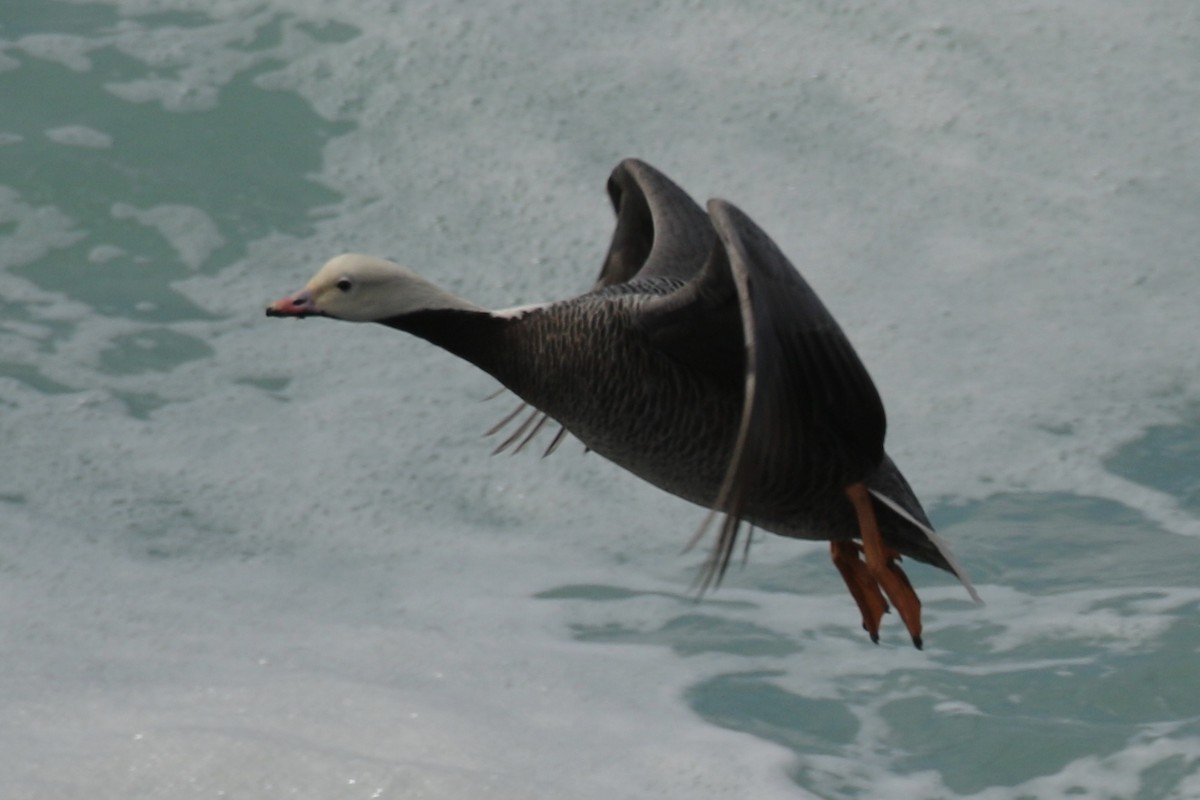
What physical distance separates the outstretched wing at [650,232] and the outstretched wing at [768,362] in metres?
0.40

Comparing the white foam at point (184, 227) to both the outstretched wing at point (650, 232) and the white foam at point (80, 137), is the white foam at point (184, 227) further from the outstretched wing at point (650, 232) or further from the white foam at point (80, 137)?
the outstretched wing at point (650, 232)

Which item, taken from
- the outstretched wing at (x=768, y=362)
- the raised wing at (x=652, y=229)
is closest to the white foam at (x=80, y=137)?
the raised wing at (x=652, y=229)

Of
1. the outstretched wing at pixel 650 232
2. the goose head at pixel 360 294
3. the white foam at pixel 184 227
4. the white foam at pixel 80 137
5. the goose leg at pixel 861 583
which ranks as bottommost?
the goose leg at pixel 861 583

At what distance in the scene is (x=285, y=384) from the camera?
5.86 meters

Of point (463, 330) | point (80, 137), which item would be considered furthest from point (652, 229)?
point (80, 137)

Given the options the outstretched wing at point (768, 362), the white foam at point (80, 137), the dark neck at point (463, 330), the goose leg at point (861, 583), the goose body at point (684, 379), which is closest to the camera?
the outstretched wing at point (768, 362)

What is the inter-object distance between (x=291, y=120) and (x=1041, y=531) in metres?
3.02

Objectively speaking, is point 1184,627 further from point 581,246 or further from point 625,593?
point 581,246

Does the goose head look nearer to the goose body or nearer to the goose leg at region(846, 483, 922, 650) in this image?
the goose body

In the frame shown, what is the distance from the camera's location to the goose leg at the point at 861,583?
325 centimetres

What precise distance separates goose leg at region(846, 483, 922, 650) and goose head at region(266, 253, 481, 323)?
70 centimetres

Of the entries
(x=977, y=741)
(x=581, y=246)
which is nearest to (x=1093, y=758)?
(x=977, y=741)

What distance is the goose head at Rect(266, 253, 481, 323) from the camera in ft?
9.46

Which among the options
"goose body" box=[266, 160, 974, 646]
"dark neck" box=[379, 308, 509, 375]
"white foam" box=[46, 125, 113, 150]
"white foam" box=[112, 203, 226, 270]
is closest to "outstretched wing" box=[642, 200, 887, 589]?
"goose body" box=[266, 160, 974, 646]
